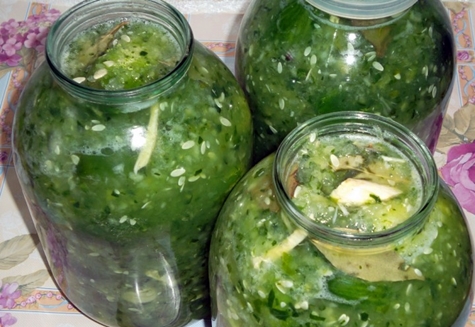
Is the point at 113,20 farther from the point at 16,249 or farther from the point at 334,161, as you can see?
the point at 16,249

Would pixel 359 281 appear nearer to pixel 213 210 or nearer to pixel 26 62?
pixel 213 210

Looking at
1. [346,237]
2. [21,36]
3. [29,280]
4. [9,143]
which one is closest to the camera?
[346,237]

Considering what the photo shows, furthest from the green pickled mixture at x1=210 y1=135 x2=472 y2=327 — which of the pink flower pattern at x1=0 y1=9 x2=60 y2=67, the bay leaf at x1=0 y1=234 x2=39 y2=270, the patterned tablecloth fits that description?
the pink flower pattern at x1=0 y1=9 x2=60 y2=67

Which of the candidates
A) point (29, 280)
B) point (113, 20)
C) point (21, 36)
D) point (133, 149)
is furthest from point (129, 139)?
point (21, 36)

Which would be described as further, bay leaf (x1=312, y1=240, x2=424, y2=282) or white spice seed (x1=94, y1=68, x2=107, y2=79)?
white spice seed (x1=94, y1=68, x2=107, y2=79)

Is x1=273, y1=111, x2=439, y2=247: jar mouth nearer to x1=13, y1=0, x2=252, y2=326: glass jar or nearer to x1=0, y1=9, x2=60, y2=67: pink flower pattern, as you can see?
x1=13, y1=0, x2=252, y2=326: glass jar

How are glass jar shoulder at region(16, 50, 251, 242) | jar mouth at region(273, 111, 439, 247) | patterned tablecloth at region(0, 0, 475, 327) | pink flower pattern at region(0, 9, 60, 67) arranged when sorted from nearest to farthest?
1. jar mouth at region(273, 111, 439, 247)
2. glass jar shoulder at region(16, 50, 251, 242)
3. patterned tablecloth at region(0, 0, 475, 327)
4. pink flower pattern at region(0, 9, 60, 67)

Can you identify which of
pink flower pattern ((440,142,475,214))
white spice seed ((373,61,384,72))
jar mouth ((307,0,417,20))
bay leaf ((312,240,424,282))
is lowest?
pink flower pattern ((440,142,475,214))

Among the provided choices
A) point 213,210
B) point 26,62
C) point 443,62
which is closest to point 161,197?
point 213,210

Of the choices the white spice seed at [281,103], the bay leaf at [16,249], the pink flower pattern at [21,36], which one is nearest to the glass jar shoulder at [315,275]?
the white spice seed at [281,103]
